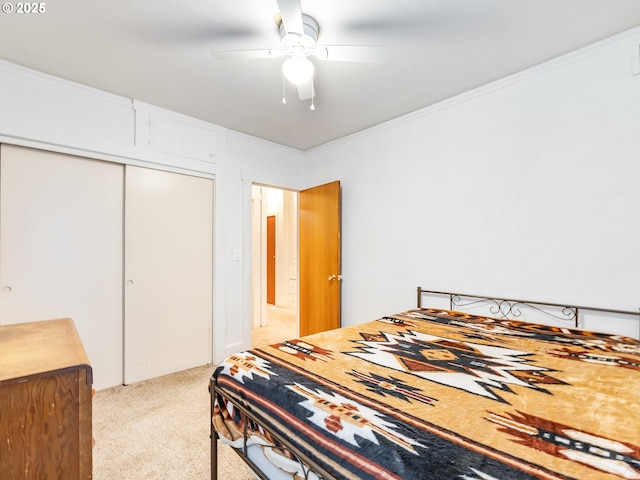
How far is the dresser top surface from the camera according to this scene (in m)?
1.04

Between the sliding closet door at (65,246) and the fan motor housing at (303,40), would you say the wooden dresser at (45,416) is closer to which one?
the sliding closet door at (65,246)

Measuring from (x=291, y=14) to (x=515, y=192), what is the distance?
2.06 meters

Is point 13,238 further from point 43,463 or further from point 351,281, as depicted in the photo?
point 351,281

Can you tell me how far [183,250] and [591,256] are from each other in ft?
11.3

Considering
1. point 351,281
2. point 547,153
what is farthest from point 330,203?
point 547,153

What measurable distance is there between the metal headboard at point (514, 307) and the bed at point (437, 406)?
0.64 feet

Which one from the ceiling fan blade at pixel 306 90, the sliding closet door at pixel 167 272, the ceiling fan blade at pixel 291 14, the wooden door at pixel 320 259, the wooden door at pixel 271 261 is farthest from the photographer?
the wooden door at pixel 271 261

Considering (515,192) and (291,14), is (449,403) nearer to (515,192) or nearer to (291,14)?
(291,14)

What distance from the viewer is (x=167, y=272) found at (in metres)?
3.11

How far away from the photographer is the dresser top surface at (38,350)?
1.04 meters

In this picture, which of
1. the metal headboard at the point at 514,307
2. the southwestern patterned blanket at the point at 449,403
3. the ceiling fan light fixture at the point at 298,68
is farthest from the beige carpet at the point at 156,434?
the ceiling fan light fixture at the point at 298,68

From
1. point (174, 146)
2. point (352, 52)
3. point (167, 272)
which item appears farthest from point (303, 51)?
point (167, 272)

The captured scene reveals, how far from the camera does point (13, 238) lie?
2.35 meters

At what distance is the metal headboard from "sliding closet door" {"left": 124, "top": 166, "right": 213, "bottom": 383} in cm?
231
